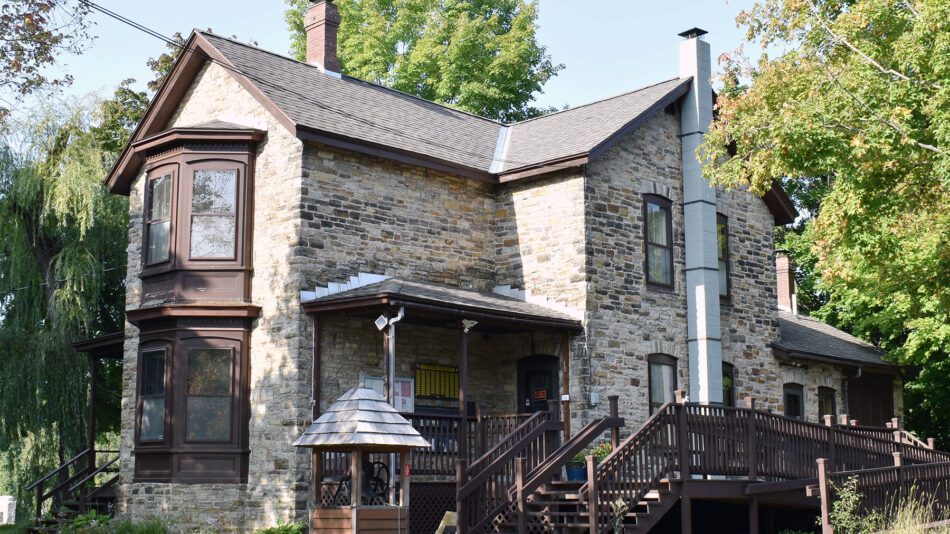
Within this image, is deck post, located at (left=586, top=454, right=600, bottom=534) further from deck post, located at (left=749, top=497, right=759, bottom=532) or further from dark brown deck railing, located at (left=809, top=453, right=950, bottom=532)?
deck post, located at (left=749, top=497, right=759, bottom=532)

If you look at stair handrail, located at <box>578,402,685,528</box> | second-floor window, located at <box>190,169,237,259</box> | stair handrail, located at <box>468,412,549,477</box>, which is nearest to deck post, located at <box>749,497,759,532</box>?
stair handrail, located at <box>578,402,685,528</box>

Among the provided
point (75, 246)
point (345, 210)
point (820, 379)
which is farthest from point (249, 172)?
point (820, 379)

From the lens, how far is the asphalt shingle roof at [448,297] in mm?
17234

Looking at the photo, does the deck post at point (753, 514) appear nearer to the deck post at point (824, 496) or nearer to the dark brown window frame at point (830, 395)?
the deck post at point (824, 496)

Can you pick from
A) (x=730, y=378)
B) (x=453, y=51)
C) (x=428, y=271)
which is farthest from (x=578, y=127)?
(x=453, y=51)

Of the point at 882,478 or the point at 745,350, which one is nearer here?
the point at 882,478

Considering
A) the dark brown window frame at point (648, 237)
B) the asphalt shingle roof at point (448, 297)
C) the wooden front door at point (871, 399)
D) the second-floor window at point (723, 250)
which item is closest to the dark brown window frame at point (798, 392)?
the wooden front door at point (871, 399)

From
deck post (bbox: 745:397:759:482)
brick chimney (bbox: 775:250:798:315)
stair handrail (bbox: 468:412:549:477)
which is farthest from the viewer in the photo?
brick chimney (bbox: 775:250:798:315)

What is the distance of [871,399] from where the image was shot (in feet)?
87.7

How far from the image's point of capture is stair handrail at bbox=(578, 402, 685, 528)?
14.4m

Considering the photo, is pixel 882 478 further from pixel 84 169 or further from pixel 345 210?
pixel 84 169

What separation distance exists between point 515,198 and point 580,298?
2570 millimetres

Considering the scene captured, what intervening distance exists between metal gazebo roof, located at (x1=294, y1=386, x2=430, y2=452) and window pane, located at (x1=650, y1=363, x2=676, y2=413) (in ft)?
26.7

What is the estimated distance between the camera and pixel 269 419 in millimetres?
17812
